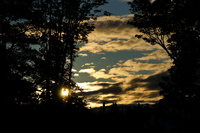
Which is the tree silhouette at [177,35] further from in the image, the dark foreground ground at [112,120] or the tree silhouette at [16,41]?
the tree silhouette at [16,41]

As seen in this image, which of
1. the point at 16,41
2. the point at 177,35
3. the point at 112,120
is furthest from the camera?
the point at 16,41

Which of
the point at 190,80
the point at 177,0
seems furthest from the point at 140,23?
the point at 190,80

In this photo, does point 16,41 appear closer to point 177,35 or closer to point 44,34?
point 44,34

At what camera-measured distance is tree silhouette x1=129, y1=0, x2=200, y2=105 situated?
7020 millimetres

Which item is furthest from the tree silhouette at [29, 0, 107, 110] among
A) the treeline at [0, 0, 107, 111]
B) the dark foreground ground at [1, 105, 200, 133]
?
the dark foreground ground at [1, 105, 200, 133]

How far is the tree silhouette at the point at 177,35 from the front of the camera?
7020mm

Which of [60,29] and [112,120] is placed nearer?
[112,120]

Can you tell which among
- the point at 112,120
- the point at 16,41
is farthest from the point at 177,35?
the point at 16,41

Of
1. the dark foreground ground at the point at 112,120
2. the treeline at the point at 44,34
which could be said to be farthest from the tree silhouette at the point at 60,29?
the dark foreground ground at the point at 112,120

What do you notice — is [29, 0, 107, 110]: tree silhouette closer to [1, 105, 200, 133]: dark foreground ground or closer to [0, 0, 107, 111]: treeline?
[0, 0, 107, 111]: treeline

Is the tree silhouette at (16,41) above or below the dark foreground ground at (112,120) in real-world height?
above

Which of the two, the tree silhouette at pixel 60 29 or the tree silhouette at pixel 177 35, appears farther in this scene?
the tree silhouette at pixel 60 29

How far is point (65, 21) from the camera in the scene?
2220 cm

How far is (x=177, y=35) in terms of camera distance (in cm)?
1309
